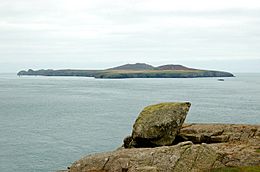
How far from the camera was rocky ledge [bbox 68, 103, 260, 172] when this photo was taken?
29.2 meters

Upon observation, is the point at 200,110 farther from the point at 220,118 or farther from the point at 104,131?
the point at 104,131

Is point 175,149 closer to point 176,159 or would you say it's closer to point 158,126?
point 176,159

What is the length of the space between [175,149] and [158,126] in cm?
591

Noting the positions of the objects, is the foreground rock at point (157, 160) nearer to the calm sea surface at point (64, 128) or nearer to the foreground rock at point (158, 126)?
the foreground rock at point (158, 126)

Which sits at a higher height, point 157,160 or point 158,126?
point 158,126

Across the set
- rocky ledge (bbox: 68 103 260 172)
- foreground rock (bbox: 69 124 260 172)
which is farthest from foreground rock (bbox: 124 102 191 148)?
foreground rock (bbox: 69 124 260 172)

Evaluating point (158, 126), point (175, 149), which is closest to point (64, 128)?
point (158, 126)

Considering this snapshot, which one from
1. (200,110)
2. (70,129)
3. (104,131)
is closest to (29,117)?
(70,129)

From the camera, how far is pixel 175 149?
30109mm

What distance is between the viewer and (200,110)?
127 m

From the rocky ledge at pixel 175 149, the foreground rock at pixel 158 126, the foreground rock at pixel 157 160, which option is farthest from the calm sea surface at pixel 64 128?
the foreground rock at pixel 157 160

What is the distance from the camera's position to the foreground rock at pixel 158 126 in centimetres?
3584

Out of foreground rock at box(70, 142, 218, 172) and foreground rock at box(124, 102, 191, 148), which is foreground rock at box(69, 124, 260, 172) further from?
foreground rock at box(124, 102, 191, 148)

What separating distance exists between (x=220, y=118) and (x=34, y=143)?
5438 cm
